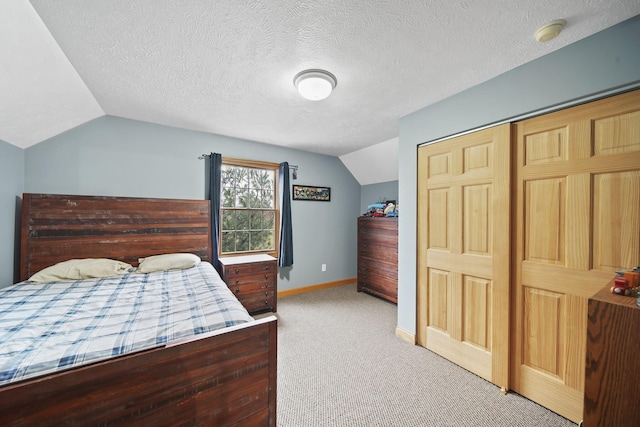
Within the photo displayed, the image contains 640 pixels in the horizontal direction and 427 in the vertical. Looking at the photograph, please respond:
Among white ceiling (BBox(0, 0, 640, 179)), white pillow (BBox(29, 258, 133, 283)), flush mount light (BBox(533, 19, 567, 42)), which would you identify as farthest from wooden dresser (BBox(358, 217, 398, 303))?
white pillow (BBox(29, 258, 133, 283))

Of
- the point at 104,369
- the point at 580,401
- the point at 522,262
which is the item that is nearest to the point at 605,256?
the point at 522,262

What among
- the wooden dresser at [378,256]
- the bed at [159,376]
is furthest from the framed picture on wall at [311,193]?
the bed at [159,376]

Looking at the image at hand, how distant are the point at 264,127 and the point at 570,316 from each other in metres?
3.21

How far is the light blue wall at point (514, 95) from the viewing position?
54.9 inches

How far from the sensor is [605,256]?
57.4 inches

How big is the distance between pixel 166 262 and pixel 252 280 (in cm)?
97

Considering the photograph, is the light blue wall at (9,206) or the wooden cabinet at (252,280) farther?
the wooden cabinet at (252,280)

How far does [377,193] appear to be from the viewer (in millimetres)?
4512

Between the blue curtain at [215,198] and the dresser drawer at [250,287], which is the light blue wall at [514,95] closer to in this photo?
the dresser drawer at [250,287]

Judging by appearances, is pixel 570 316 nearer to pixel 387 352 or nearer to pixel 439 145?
pixel 387 352

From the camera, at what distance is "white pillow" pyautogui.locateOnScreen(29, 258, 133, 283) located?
219 centimetres

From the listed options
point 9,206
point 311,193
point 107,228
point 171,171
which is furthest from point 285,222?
point 9,206

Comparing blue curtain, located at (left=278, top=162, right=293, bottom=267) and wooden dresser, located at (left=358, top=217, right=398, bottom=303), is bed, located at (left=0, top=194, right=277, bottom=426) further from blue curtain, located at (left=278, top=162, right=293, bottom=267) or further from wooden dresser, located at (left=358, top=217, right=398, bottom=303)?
wooden dresser, located at (left=358, top=217, right=398, bottom=303)

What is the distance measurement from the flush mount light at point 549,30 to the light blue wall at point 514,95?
259 mm
